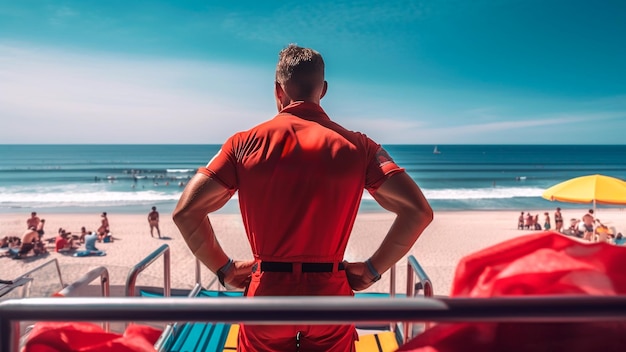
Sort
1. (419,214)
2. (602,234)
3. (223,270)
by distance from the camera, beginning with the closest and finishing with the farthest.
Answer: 1. (419,214)
2. (223,270)
3. (602,234)

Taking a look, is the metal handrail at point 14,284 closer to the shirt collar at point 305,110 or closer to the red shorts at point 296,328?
the red shorts at point 296,328

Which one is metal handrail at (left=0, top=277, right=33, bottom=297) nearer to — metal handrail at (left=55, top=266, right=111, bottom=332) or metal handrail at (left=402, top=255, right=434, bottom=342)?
metal handrail at (left=55, top=266, right=111, bottom=332)

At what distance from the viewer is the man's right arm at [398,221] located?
1.55 metres

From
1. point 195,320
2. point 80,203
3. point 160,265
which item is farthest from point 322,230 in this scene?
point 80,203

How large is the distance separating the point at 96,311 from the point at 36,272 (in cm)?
355

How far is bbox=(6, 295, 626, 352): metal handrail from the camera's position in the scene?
2.76 feet

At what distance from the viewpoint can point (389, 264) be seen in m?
1.65

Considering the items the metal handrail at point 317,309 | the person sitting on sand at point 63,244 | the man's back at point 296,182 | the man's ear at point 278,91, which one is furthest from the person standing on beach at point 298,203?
the person sitting on sand at point 63,244

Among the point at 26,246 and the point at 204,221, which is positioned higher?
the point at 204,221

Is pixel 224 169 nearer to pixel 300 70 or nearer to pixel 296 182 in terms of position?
pixel 296 182

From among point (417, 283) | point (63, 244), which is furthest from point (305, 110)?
point (63, 244)

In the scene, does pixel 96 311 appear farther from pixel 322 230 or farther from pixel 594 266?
pixel 594 266

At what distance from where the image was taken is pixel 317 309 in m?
0.88

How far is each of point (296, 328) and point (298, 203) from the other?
452 mm
